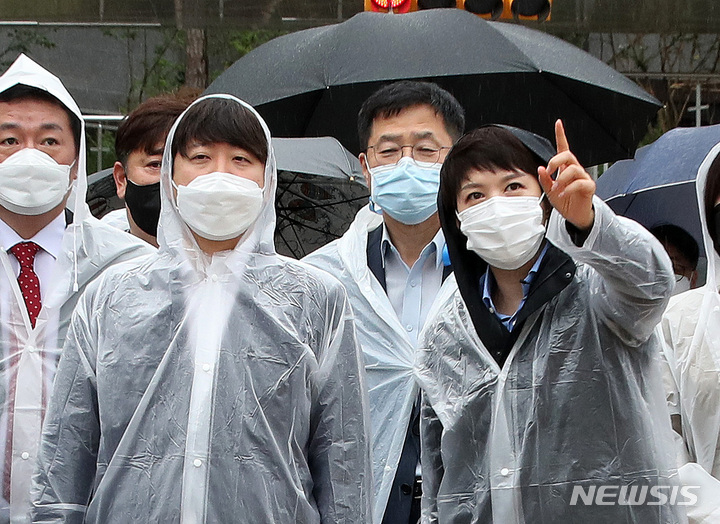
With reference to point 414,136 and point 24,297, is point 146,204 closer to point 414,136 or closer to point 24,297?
point 24,297

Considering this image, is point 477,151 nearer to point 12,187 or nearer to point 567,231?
point 567,231

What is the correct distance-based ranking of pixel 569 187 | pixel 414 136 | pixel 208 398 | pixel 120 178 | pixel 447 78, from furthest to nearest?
1. pixel 447 78
2. pixel 120 178
3. pixel 414 136
4. pixel 208 398
5. pixel 569 187

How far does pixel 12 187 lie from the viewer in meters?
3.32

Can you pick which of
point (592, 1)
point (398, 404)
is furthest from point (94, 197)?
point (592, 1)

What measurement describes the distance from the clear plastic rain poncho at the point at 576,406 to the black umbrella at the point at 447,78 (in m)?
1.99

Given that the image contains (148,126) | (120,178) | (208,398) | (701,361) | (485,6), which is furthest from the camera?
(485,6)

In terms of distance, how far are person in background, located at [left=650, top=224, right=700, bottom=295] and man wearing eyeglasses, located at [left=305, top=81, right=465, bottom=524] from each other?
1710mm

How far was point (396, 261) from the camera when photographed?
3771 mm

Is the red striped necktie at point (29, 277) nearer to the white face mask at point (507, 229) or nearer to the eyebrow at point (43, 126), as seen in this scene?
the eyebrow at point (43, 126)

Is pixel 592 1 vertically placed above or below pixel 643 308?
above

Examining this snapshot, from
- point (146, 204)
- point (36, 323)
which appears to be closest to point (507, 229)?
point (36, 323)

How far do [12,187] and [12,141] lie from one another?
182 mm

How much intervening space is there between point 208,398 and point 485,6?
5907mm

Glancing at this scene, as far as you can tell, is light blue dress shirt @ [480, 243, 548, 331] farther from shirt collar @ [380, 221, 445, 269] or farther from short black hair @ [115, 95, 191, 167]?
short black hair @ [115, 95, 191, 167]
